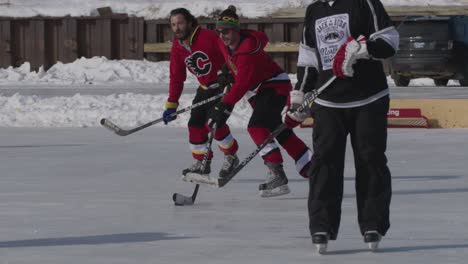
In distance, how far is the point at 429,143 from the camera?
11984 mm

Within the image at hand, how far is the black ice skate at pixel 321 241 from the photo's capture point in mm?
5699

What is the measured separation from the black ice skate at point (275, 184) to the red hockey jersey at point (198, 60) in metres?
0.80

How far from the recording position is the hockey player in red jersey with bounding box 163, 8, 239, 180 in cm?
841

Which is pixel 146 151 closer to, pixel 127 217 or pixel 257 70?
pixel 257 70

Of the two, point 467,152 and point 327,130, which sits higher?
point 327,130

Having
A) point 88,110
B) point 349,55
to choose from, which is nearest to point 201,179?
point 349,55

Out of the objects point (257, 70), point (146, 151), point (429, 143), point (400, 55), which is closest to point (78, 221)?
point (257, 70)

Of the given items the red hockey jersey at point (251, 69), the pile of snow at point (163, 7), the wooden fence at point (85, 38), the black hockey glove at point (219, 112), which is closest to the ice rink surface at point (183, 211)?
the black hockey glove at point (219, 112)

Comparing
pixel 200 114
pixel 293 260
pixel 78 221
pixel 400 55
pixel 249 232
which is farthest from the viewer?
pixel 400 55

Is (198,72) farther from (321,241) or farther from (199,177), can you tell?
(321,241)

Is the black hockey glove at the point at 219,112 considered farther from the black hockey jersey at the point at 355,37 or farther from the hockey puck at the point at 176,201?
the black hockey jersey at the point at 355,37

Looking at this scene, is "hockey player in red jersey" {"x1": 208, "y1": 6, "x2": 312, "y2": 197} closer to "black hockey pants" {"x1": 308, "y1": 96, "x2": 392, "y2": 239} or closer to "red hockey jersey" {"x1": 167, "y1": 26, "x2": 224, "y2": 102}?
"red hockey jersey" {"x1": 167, "y1": 26, "x2": 224, "y2": 102}

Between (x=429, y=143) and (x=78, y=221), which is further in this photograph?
(x=429, y=143)

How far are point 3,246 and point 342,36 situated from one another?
181 cm
